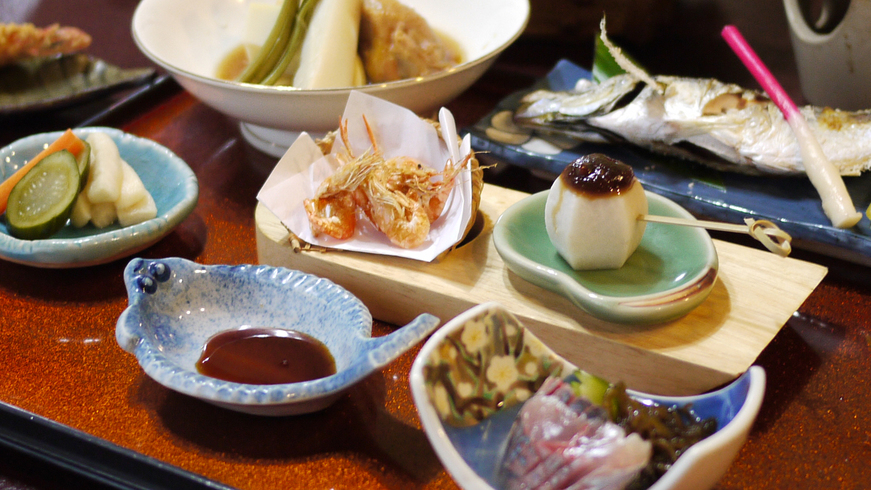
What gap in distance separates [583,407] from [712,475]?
18 cm

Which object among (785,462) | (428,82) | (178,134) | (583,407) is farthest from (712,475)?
(178,134)

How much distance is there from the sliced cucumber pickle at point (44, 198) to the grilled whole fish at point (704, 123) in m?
1.09

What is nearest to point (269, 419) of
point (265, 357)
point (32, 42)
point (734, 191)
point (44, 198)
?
point (265, 357)

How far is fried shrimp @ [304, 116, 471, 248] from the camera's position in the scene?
120 centimetres

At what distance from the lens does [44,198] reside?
1.33 m

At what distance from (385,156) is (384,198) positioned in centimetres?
22

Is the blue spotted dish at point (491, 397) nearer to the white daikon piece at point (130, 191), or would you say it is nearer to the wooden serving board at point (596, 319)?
the wooden serving board at point (596, 319)

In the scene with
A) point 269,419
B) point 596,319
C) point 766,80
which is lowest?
point 269,419

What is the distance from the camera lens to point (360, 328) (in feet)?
3.25

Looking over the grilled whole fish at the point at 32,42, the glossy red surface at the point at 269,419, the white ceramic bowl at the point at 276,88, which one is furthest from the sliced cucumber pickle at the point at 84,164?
the grilled whole fish at the point at 32,42

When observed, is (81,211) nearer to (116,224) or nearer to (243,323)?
(116,224)

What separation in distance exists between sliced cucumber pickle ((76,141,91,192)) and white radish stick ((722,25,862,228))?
1598 mm

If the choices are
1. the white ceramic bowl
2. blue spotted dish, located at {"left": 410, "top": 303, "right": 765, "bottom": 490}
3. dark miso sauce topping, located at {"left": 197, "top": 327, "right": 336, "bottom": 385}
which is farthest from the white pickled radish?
blue spotted dish, located at {"left": 410, "top": 303, "right": 765, "bottom": 490}

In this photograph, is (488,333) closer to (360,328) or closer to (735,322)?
(360,328)
